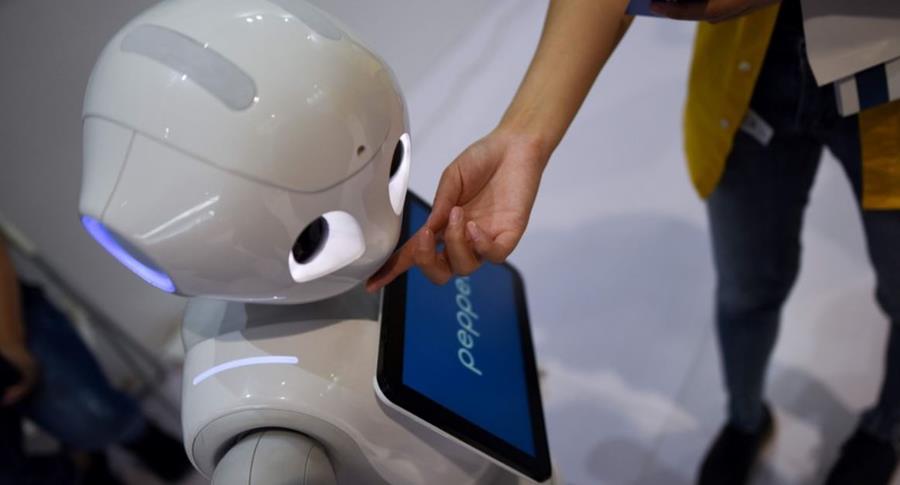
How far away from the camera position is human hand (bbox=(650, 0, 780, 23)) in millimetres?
580

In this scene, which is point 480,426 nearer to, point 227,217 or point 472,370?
point 472,370

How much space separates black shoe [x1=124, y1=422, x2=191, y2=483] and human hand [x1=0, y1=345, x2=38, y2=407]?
0.95ft

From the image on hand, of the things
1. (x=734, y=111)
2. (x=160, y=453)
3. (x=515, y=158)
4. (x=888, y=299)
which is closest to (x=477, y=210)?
(x=515, y=158)

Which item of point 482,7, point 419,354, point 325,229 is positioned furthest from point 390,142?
point 482,7

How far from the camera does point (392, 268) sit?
0.56m

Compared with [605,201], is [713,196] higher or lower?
higher

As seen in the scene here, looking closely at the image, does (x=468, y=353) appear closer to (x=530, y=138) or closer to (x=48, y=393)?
(x=530, y=138)

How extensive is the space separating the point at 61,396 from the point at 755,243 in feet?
3.52

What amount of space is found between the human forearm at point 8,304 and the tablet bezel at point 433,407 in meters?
0.71

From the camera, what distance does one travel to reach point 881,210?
744 mm

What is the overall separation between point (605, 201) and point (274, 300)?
3.49ft

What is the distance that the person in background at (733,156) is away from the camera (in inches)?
22.9

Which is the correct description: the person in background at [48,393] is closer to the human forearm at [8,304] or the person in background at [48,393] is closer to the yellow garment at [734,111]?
the human forearm at [8,304]

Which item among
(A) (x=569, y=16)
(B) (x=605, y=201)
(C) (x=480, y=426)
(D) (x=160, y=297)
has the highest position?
(A) (x=569, y=16)
